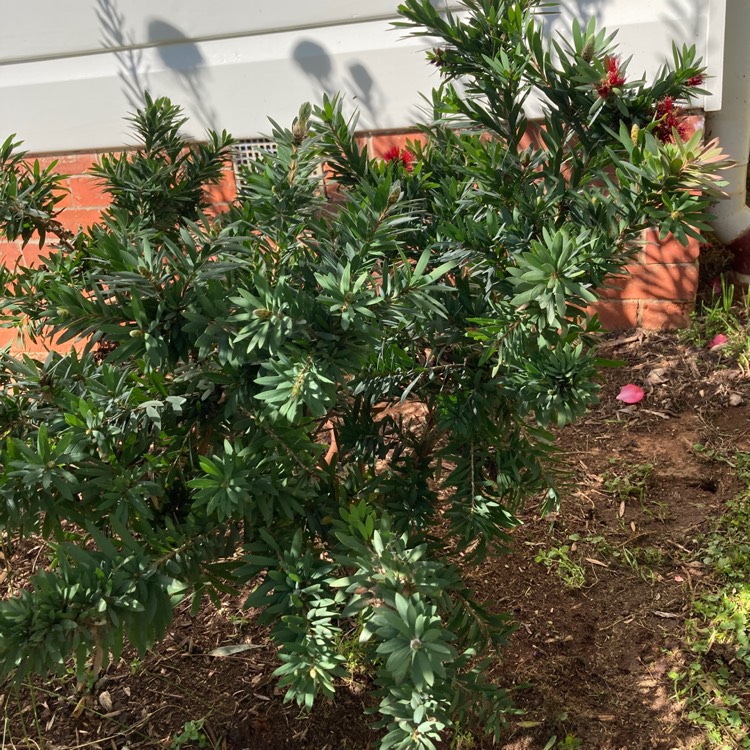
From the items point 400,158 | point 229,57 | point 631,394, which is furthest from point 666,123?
point 229,57

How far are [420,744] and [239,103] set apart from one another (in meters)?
2.71

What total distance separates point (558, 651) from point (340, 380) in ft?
4.00

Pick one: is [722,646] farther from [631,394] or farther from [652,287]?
[652,287]

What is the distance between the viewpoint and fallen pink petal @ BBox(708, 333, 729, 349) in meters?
3.16

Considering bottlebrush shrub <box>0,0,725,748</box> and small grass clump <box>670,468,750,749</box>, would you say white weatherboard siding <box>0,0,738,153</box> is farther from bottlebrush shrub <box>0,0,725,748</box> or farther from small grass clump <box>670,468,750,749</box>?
small grass clump <box>670,468,750,749</box>

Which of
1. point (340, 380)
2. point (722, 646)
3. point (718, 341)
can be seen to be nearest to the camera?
point (340, 380)

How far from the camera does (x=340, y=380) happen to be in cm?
130

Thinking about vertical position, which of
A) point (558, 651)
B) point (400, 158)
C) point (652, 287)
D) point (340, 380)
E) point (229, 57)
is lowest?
point (558, 651)

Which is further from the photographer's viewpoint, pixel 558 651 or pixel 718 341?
pixel 718 341

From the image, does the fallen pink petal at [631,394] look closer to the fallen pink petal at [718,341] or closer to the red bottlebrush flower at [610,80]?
the fallen pink petal at [718,341]

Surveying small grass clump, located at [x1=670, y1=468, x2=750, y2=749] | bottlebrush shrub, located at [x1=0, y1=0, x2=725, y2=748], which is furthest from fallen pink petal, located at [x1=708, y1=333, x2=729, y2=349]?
bottlebrush shrub, located at [x1=0, y1=0, x2=725, y2=748]

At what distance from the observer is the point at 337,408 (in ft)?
5.65

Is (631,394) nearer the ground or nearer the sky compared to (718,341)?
nearer the ground

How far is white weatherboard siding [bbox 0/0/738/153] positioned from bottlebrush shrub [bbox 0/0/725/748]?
1.38 metres
